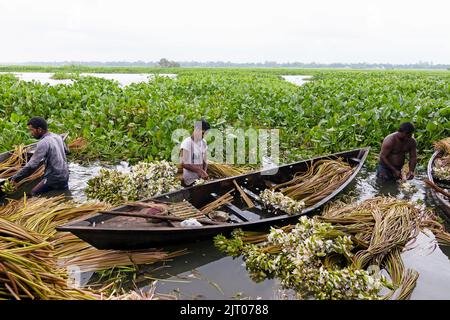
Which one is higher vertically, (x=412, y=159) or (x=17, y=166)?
(x=412, y=159)

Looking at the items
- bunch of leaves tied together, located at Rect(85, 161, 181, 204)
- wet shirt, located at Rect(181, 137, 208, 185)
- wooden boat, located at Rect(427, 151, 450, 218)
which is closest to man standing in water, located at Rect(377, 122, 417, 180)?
wooden boat, located at Rect(427, 151, 450, 218)

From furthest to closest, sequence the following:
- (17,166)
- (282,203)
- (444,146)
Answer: (444,146)
(17,166)
(282,203)

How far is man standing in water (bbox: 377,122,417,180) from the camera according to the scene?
6.56 m

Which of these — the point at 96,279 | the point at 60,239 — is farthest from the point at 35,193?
the point at 96,279

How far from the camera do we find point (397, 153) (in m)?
6.91

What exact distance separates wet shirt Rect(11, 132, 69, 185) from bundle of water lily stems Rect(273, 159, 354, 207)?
349 centimetres

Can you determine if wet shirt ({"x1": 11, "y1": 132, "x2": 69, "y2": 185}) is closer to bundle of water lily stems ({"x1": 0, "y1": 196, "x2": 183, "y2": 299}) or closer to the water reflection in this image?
bundle of water lily stems ({"x1": 0, "y1": 196, "x2": 183, "y2": 299})

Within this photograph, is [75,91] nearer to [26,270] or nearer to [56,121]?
[56,121]

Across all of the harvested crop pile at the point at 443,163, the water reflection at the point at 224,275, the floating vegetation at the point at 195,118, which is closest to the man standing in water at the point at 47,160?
the floating vegetation at the point at 195,118

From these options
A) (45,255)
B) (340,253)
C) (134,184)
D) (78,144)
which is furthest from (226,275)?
(78,144)

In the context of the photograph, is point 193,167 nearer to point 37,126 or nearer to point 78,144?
point 37,126

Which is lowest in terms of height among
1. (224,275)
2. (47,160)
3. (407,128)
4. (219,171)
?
(224,275)

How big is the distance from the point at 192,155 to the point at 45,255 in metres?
3.04

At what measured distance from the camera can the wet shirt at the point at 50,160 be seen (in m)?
5.61
